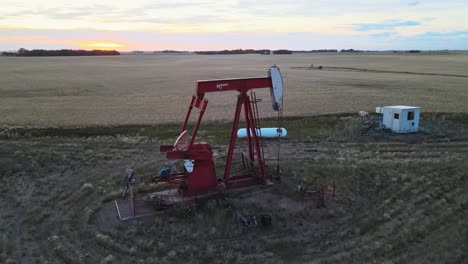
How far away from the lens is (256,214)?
12.6 meters

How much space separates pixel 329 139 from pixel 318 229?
1123cm

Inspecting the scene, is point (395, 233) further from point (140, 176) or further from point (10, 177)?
point (10, 177)

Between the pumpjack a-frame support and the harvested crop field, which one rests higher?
the pumpjack a-frame support

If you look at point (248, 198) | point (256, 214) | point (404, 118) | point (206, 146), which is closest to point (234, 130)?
point (206, 146)

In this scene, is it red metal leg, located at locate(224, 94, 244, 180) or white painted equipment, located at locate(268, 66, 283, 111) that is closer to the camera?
red metal leg, located at locate(224, 94, 244, 180)

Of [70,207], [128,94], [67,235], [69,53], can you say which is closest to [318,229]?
[67,235]

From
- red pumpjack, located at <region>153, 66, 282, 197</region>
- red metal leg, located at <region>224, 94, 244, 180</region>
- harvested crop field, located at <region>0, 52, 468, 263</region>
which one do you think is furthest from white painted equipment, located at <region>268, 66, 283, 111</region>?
harvested crop field, located at <region>0, 52, 468, 263</region>

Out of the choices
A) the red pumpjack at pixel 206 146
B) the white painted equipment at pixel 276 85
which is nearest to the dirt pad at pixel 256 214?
the red pumpjack at pixel 206 146

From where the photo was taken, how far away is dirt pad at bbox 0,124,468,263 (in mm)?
10641

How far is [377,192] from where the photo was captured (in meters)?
14.6

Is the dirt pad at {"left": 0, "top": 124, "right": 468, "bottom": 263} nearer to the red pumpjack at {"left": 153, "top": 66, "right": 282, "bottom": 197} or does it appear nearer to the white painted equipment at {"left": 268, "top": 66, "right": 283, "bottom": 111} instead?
the red pumpjack at {"left": 153, "top": 66, "right": 282, "bottom": 197}

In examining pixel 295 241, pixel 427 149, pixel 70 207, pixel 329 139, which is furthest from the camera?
pixel 329 139

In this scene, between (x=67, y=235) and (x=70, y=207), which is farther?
(x=70, y=207)

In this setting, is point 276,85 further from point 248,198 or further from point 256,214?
point 256,214
